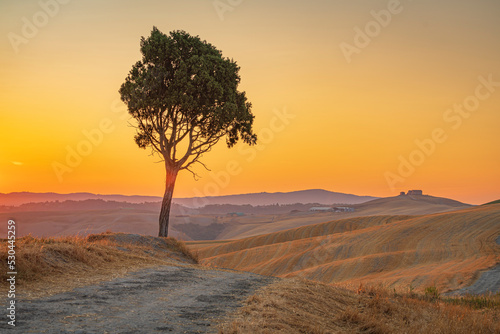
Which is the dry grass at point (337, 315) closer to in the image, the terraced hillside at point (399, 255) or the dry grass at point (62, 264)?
the dry grass at point (62, 264)

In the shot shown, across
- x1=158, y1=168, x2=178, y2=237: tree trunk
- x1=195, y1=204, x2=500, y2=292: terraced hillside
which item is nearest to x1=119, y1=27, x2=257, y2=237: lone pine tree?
x1=158, y1=168, x2=178, y2=237: tree trunk

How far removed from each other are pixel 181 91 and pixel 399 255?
34540 millimetres

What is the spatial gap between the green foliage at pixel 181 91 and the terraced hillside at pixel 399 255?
37.6ft

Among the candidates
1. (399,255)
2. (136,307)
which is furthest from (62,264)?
(399,255)

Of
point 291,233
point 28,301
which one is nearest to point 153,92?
point 28,301

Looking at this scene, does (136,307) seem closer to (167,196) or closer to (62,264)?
(62,264)

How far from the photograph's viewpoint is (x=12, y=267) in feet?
41.4

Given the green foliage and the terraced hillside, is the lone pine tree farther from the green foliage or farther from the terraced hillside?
the terraced hillside

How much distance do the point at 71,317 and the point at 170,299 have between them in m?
3.34

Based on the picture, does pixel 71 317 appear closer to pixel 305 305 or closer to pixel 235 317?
pixel 235 317

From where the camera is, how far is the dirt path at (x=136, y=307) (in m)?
8.89

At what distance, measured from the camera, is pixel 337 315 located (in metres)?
13.7

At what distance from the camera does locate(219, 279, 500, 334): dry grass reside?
35.6ft

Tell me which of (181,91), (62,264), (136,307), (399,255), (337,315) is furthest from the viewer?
(399,255)
